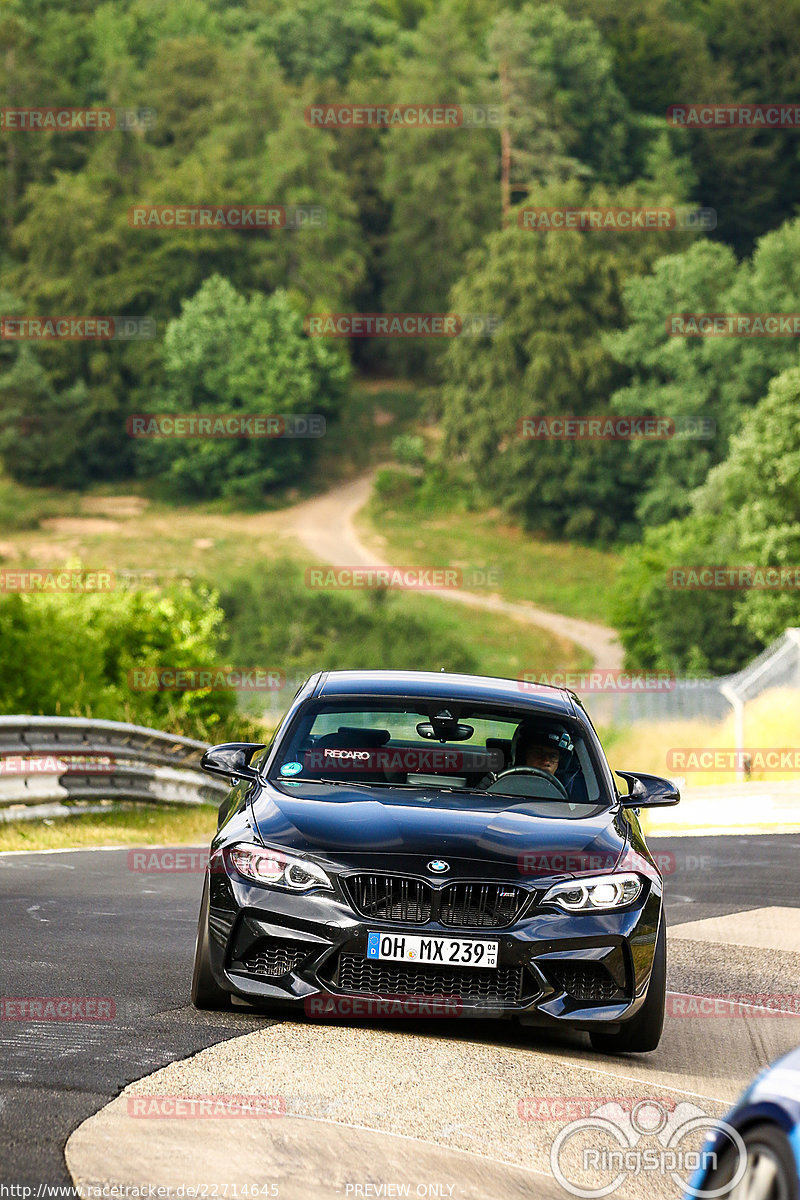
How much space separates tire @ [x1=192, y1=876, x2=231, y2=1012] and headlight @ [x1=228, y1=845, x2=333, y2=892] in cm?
22

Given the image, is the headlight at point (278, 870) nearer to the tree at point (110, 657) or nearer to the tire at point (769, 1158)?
the tire at point (769, 1158)

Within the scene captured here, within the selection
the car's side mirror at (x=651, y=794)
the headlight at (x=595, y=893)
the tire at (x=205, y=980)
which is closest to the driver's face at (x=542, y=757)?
the car's side mirror at (x=651, y=794)

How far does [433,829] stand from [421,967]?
0.57m

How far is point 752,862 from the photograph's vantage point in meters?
18.3

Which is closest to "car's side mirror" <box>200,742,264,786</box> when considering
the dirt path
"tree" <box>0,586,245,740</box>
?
→ "tree" <box>0,586,245,740</box>

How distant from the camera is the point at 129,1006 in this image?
7.61 metres

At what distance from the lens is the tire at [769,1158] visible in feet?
12.3

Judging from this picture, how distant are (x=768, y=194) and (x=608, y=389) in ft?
112

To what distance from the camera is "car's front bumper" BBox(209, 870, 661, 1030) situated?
699 cm

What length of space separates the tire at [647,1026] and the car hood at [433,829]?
46 centimetres

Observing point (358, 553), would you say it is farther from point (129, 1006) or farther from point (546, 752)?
point (129, 1006)

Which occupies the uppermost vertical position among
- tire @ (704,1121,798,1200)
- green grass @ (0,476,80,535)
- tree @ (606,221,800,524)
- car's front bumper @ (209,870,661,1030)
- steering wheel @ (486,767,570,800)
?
tire @ (704,1121,798,1200)

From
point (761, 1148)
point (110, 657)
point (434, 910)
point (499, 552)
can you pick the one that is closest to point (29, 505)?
point (499, 552)

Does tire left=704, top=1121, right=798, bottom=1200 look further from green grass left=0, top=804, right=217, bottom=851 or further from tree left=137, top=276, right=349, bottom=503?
tree left=137, top=276, right=349, bottom=503
